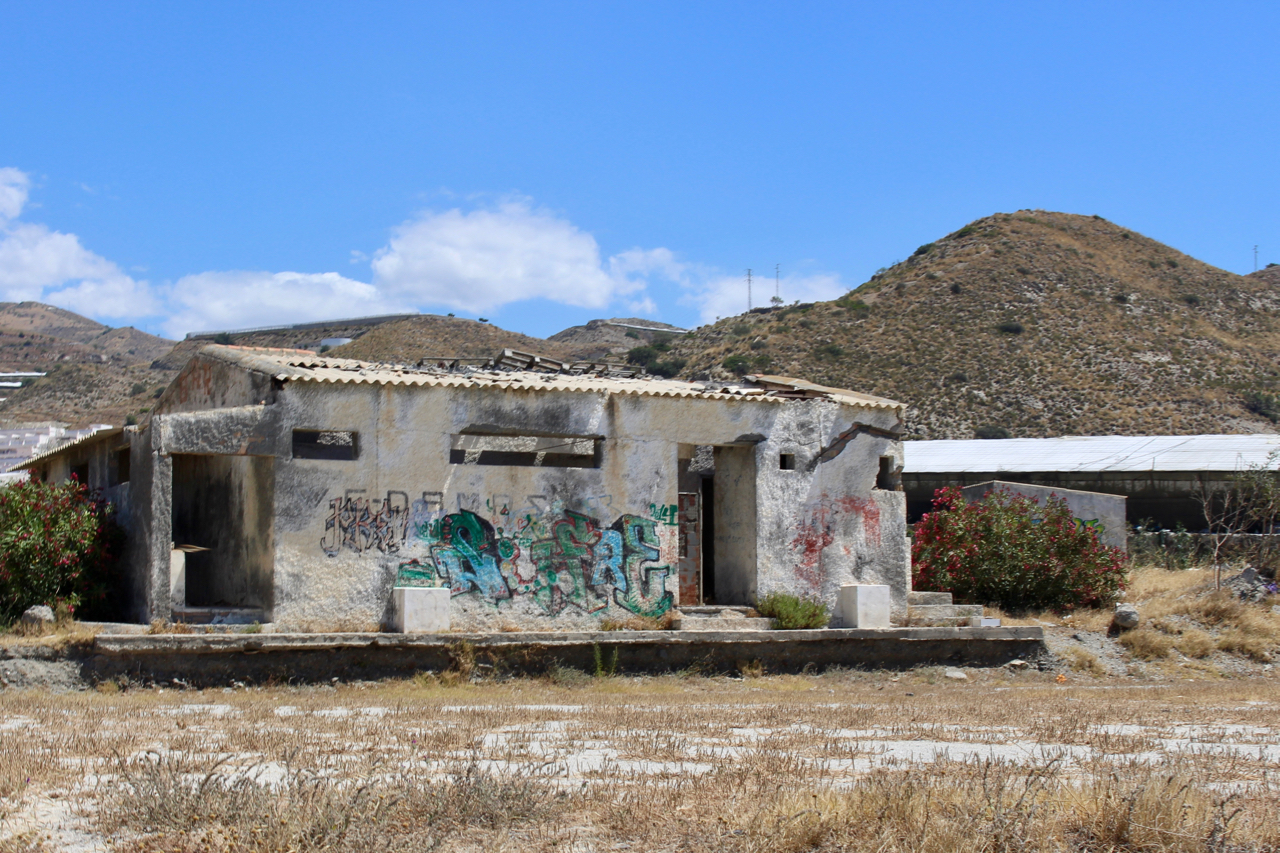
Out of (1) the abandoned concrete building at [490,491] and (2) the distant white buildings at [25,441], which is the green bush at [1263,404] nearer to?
(1) the abandoned concrete building at [490,491]

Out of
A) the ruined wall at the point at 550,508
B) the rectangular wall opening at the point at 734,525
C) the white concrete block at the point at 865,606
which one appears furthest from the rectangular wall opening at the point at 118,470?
the white concrete block at the point at 865,606

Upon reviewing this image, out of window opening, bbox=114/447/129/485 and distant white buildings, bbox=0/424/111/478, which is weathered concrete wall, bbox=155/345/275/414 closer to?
window opening, bbox=114/447/129/485

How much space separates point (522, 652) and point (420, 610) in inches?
57.3

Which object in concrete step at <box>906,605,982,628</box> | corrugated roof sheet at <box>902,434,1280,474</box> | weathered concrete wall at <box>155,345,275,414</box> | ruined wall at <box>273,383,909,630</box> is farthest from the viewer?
corrugated roof sheet at <box>902,434,1280,474</box>

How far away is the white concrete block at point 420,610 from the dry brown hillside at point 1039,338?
3395 cm

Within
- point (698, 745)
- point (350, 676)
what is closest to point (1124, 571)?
point (350, 676)

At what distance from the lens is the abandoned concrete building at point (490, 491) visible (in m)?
14.6

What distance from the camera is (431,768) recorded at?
7.04 metres

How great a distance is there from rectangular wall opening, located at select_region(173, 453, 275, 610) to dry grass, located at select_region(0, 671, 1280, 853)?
4.00 metres

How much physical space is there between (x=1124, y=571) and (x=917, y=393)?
2784 centimetres

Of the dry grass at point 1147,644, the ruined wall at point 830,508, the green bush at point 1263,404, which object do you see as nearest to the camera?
the ruined wall at point 830,508

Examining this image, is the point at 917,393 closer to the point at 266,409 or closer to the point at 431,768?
the point at 266,409

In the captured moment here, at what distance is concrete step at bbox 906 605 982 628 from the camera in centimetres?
1823

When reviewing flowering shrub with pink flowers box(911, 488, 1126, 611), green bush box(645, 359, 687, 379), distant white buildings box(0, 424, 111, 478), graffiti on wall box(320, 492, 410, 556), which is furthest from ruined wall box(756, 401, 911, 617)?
green bush box(645, 359, 687, 379)
